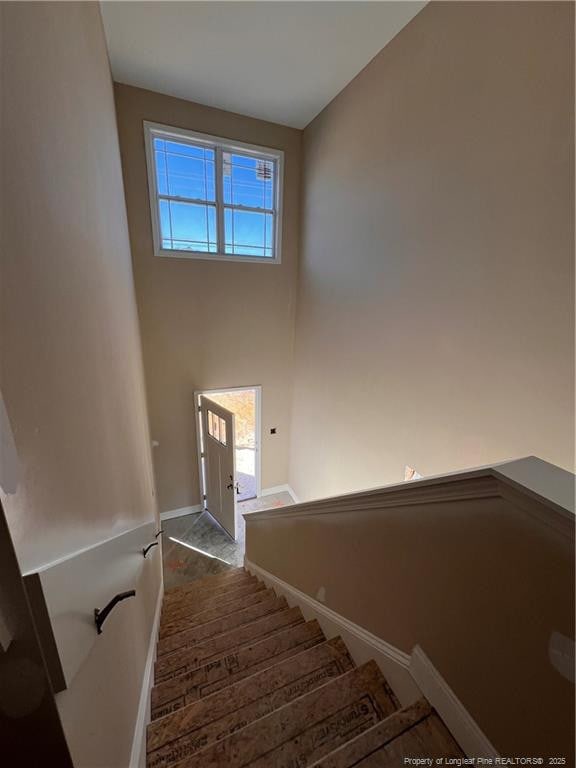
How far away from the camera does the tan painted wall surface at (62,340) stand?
60 cm

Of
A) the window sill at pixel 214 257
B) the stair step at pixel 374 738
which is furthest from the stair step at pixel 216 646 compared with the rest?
the window sill at pixel 214 257

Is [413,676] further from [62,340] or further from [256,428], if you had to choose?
[256,428]

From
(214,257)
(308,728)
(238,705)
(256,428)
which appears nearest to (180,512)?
(256,428)

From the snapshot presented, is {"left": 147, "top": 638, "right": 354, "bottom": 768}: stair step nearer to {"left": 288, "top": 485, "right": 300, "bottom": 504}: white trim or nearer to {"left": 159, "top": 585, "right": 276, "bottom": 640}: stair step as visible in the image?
{"left": 159, "top": 585, "right": 276, "bottom": 640}: stair step

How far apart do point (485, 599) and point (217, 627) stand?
1834mm

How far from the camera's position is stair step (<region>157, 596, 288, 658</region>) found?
1967 mm

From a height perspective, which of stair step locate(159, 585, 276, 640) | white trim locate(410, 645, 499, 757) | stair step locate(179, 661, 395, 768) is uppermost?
white trim locate(410, 645, 499, 757)

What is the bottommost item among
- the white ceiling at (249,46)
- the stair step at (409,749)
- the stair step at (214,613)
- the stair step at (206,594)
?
the stair step at (206,594)

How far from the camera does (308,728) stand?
1122 millimetres

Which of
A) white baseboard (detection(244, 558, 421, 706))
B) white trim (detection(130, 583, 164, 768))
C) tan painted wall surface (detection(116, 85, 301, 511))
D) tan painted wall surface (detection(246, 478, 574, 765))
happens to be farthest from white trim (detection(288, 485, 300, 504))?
tan painted wall surface (detection(246, 478, 574, 765))

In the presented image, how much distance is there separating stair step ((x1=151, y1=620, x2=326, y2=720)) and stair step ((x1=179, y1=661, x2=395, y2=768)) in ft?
1.62

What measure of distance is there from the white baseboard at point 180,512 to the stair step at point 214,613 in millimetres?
2362

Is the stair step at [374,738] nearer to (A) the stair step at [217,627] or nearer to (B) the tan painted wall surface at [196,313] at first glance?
(A) the stair step at [217,627]

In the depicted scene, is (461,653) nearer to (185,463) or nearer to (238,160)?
(185,463)
